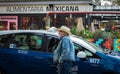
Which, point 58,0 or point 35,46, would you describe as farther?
point 58,0

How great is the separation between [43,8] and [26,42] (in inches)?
945

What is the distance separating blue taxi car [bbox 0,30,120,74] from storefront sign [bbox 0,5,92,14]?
73.8ft

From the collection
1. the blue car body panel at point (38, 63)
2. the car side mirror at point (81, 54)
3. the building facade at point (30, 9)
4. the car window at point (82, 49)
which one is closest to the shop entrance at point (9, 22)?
the building facade at point (30, 9)

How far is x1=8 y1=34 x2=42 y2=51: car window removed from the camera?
984cm

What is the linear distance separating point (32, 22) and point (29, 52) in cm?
2240

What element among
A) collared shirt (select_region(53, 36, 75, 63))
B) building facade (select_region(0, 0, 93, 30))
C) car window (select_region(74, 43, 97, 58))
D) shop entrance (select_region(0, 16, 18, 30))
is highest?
collared shirt (select_region(53, 36, 75, 63))

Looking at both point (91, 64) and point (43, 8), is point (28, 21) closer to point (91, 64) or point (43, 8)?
point (43, 8)

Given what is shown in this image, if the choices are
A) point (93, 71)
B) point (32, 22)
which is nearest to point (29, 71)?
point (93, 71)

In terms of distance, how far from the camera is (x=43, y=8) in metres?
33.8

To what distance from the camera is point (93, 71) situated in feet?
30.7

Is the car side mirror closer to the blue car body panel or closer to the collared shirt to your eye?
the blue car body panel

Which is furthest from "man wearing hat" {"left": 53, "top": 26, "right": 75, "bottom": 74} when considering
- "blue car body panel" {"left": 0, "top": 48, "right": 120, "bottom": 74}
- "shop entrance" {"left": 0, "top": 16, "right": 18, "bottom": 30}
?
"shop entrance" {"left": 0, "top": 16, "right": 18, "bottom": 30}

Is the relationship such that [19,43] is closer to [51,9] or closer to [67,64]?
[67,64]

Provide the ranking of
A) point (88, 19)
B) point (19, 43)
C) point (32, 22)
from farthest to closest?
1. point (32, 22)
2. point (88, 19)
3. point (19, 43)
